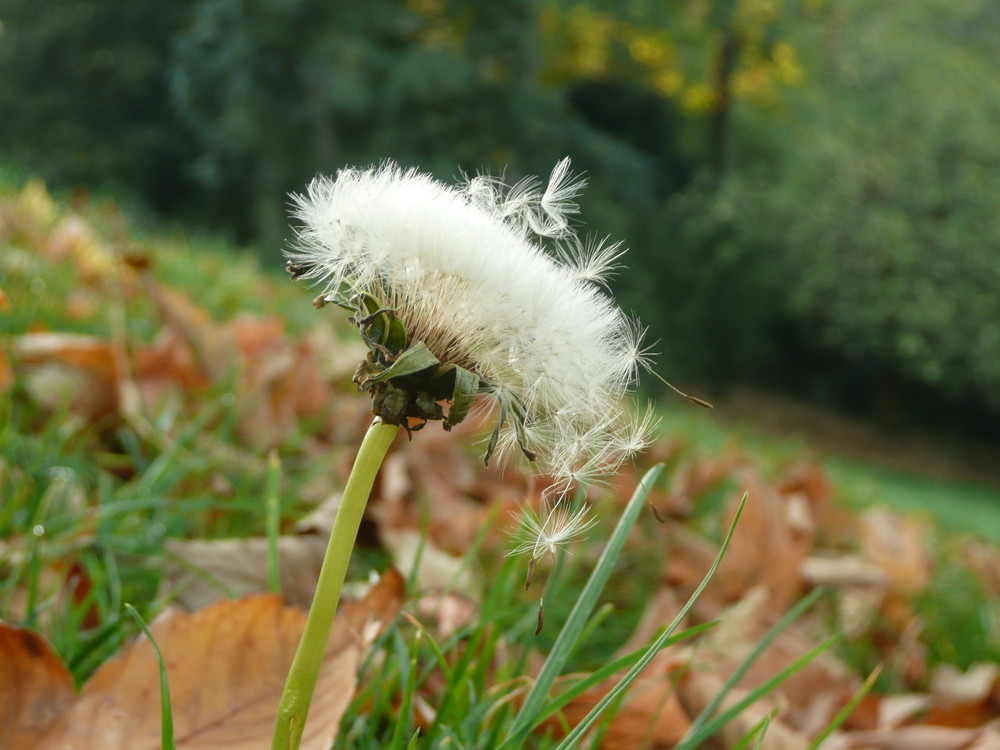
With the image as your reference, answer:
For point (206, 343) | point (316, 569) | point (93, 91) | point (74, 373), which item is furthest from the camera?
point (93, 91)

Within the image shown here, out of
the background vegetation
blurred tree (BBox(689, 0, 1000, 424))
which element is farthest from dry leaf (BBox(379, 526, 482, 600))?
blurred tree (BBox(689, 0, 1000, 424))

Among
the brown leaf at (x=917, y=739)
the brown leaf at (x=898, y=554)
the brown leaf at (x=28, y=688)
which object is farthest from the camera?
the brown leaf at (x=898, y=554)

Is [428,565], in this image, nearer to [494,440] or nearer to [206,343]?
[494,440]

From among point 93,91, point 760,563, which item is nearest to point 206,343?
point 760,563

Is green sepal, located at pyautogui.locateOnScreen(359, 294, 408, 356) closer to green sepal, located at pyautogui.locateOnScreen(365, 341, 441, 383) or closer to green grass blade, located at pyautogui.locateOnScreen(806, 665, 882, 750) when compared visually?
green sepal, located at pyautogui.locateOnScreen(365, 341, 441, 383)

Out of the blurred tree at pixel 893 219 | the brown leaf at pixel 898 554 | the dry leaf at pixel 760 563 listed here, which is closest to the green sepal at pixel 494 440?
the dry leaf at pixel 760 563

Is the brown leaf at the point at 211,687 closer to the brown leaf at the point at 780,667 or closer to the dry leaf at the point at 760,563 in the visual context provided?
the brown leaf at the point at 780,667

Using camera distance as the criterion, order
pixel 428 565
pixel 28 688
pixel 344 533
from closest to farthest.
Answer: pixel 344 533, pixel 28 688, pixel 428 565
